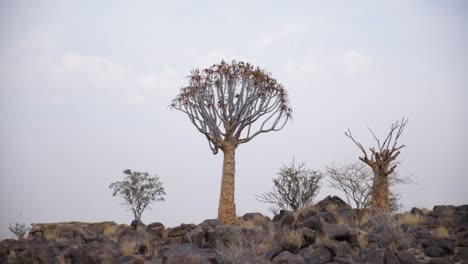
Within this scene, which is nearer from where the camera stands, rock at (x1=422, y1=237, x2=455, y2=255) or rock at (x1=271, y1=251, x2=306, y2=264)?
rock at (x1=271, y1=251, x2=306, y2=264)

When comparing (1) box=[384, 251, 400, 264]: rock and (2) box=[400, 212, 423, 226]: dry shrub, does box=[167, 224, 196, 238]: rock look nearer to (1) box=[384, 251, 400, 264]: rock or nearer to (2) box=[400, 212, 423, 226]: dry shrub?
(2) box=[400, 212, 423, 226]: dry shrub

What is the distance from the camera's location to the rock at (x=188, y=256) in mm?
7926

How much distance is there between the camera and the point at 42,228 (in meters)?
16.8

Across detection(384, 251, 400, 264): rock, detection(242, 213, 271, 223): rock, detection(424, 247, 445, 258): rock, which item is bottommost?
detection(384, 251, 400, 264): rock

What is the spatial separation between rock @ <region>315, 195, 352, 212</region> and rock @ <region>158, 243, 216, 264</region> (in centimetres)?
572

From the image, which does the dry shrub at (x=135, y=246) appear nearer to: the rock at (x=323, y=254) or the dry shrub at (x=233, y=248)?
the dry shrub at (x=233, y=248)

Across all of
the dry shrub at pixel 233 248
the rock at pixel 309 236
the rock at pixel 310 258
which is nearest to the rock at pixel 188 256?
the dry shrub at pixel 233 248

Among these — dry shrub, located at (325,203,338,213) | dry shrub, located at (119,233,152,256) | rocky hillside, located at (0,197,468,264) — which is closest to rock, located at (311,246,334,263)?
rocky hillside, located at (0,197,468,264)

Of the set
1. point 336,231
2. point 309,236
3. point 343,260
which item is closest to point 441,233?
point 336,231

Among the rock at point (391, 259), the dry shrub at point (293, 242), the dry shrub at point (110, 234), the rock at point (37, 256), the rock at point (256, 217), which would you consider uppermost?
the rock at point (256, 217)

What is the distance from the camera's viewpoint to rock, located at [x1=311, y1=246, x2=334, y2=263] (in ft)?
25.7

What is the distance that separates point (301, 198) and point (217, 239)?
12.2m

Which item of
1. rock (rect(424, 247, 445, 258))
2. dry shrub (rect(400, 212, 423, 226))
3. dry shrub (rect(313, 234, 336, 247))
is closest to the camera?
rock (rect(424, 247, 445, 258))

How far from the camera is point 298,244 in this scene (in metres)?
8.64
